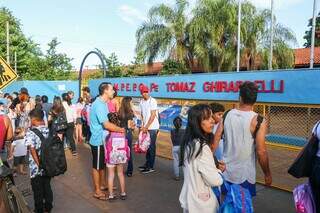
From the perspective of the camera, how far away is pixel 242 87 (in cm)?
381

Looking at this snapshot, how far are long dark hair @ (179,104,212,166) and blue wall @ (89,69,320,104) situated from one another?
17.5 feet

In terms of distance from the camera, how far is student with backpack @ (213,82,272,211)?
3.77 m

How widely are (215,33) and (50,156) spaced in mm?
20259

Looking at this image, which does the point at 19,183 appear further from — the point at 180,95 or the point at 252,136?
the point at 180,95

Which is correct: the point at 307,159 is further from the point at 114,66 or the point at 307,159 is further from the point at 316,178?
the point at 114,66

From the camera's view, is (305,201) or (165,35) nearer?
(305,201)

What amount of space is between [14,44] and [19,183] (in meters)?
32.7

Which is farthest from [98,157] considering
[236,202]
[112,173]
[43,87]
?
[43,87]

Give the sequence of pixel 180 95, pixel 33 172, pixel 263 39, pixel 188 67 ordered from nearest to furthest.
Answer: pixel 33 172
pixel 180 95
pixel 263 39
pixel 188 67

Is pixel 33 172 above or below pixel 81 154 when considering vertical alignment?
above

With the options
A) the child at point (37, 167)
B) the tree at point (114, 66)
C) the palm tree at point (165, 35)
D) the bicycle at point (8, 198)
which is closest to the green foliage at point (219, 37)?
the palm tree at point (165, 35)

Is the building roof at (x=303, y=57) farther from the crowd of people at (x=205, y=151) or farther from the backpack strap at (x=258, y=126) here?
the backpack strap at (x=258, y=126)

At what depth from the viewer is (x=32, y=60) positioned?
3725 cm

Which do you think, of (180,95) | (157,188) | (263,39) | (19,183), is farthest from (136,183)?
(263,39)
